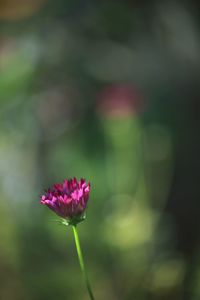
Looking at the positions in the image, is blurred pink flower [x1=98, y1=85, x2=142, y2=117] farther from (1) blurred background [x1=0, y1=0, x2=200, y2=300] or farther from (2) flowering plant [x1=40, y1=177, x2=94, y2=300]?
(2) flowering plant [x1=40, y1=177, x2=94, y2=300]

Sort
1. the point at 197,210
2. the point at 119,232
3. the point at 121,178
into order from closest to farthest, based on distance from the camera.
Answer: the point at 119,232 < the point at 121,178 < the point at 197,210

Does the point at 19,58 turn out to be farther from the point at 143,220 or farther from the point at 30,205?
the point at 143,220

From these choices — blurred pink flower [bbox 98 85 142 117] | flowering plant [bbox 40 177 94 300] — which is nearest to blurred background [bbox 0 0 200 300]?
blurred pink flower [bbox 98 85 142 117]

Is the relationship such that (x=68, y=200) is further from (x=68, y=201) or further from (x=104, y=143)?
(x=104, y=143)

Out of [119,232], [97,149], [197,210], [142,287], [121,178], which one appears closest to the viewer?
[142,287]

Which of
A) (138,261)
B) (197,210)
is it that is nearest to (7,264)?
(138,261)

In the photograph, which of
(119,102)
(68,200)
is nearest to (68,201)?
(68,200)
